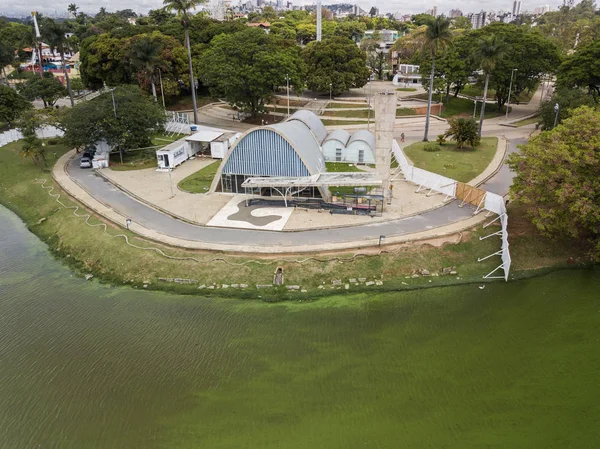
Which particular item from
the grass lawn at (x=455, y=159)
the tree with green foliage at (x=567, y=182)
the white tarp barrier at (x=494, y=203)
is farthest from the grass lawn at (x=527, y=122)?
the tree with green foliage at (x=567, y=182)

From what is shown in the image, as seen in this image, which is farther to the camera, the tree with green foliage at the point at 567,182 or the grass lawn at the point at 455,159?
the grass lawn at the point at 455,159

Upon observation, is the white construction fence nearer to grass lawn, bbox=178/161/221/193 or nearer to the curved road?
the curved road

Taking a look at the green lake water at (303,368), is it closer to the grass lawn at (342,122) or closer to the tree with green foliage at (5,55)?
the grass lawn at (342,122)

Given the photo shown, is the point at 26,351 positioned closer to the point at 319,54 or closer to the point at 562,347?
the point at 562,347

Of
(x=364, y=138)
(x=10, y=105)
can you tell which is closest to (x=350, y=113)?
(x=364, y=138)

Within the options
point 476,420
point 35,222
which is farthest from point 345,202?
point 35,222

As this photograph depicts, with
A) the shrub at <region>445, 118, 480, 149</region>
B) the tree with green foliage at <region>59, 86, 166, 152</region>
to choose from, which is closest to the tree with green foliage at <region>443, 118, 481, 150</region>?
the shrub at <region>445, 118, 480, 149</region>

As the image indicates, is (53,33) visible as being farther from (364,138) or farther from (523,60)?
(523,60)
